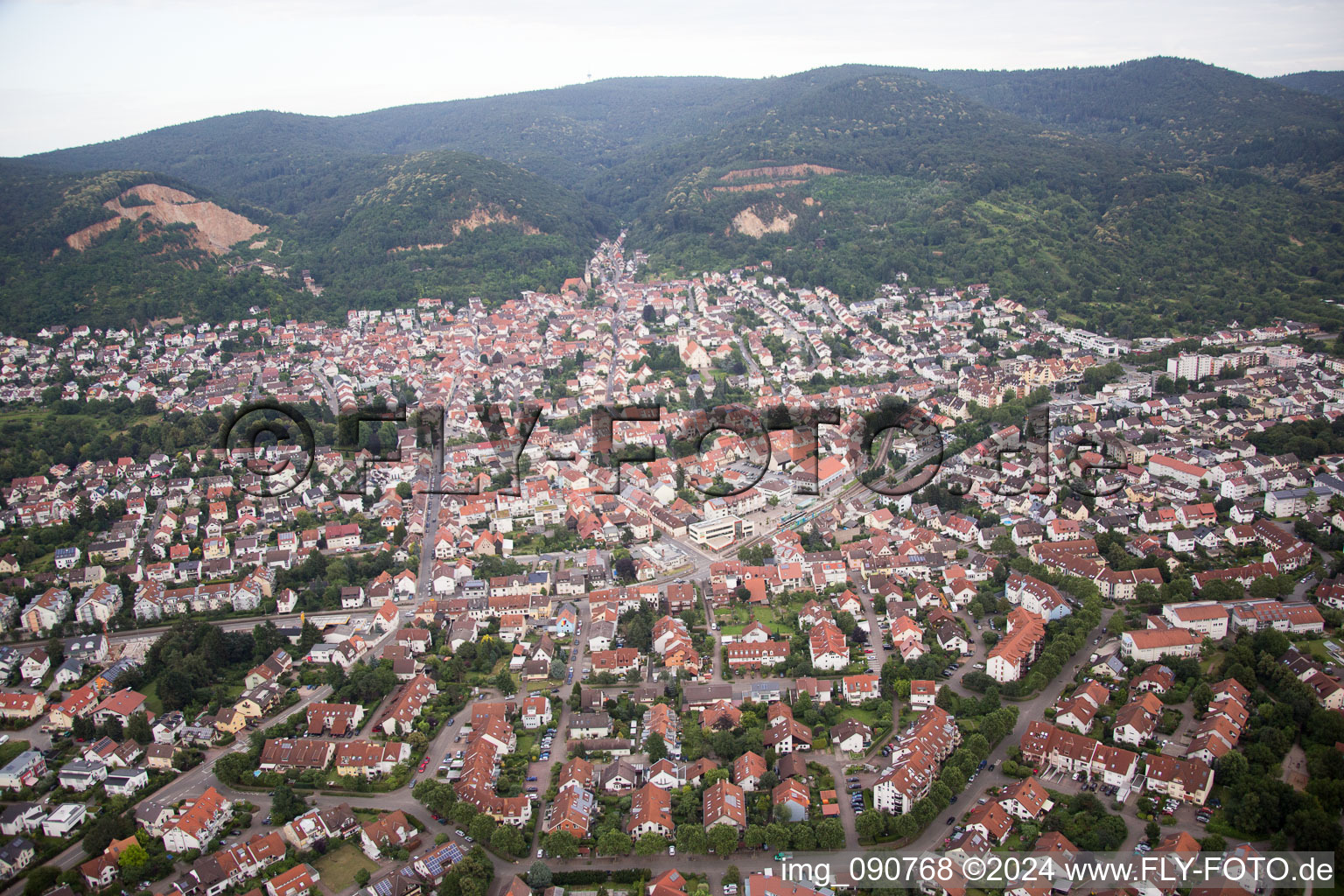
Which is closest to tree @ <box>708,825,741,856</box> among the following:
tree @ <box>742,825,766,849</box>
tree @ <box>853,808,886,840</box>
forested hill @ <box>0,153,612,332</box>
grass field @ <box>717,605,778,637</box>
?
tree @ <box>742,825,766,849</box>

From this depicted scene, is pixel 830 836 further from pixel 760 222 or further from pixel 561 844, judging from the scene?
Result: pixel 760 222

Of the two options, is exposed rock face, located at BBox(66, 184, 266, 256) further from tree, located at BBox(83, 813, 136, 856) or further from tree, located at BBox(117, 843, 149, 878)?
tree, located at BBox(117, 843, 149, 878)

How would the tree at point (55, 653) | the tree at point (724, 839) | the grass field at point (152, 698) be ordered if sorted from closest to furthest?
the tree at point (724, 839) → the grass field at point (152, 698) → the tree at point (55, 653)

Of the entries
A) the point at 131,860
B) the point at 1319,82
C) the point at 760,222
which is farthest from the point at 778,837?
the point at 1319,82

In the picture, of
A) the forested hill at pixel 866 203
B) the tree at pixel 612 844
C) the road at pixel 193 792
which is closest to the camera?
the tree at pixel 612 844

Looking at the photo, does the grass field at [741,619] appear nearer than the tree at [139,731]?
No

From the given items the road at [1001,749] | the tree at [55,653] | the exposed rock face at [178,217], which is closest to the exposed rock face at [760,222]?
the exposed rock face at [178,217]

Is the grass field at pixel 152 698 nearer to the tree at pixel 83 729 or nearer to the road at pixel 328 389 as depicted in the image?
the tree at pixel 83 729
